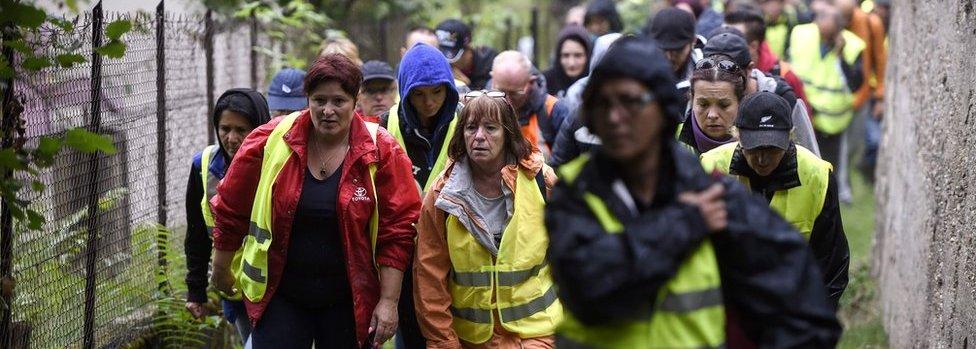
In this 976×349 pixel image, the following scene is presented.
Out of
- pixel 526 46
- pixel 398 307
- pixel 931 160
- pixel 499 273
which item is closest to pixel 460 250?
pixel 499 273

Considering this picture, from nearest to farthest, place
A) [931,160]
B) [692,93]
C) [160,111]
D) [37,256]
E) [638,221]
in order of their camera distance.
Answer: [638,221], [37,256], [692,93], [931,160], [160,111]

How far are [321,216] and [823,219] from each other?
2.02 metres

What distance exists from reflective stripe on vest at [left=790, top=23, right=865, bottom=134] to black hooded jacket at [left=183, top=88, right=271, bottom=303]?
23.9 feet

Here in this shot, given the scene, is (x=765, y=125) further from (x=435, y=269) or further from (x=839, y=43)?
(x=839, y=43)

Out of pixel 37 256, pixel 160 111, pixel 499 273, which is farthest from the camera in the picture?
pixel 160 111

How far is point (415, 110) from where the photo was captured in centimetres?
675

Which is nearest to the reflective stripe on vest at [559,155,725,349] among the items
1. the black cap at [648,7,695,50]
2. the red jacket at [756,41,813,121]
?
the black cap at [648,7,695,50]

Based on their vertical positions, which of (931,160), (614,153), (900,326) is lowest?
(900,326)

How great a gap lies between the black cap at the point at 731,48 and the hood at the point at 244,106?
88.6 inches

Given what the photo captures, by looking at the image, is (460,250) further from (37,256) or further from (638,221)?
(638,221)

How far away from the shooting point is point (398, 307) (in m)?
6.09

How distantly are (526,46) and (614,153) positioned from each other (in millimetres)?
14007

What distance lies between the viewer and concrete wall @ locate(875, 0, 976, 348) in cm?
565

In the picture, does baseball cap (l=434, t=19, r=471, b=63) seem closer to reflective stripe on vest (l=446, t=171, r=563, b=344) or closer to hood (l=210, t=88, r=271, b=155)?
hood (l=210, t=88, r=271, b=155)
